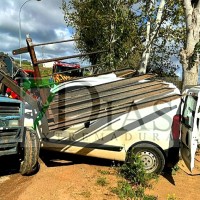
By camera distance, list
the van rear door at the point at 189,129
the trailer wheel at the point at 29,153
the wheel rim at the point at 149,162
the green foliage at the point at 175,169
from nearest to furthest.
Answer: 1. the van rear door at the point at 189,129
2. the trailer wheel at the point at 29,153
3. the wheel rim at the point at 149,162
4. the green foliage at the point at 175,169

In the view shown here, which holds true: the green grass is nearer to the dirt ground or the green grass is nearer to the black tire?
the dirt ground

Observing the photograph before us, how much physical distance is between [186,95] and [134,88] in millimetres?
1178

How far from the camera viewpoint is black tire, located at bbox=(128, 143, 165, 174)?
6797 millimetres

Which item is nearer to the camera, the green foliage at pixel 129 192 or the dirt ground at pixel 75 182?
the green foliage at pixel 129 192

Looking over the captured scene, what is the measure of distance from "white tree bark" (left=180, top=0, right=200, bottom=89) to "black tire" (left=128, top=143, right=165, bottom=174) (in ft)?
11.4

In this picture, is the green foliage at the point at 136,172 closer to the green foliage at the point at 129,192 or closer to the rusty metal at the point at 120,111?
the green foliage at the point at 129,192

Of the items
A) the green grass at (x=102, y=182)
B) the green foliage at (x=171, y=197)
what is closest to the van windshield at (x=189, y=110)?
the green foliage at (x=171, y=197)

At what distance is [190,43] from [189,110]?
3299mm

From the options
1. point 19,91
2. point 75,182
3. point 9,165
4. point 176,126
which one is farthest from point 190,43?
point 9,165

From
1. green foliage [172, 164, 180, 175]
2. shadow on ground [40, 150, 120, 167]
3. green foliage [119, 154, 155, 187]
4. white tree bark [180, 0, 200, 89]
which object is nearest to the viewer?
green foliage [119, 154, 155, 187]

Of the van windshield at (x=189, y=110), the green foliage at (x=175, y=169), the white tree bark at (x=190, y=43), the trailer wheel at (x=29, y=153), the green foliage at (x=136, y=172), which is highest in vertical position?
the white tree bark at (x=190, y=43)

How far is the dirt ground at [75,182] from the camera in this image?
18.7 ft

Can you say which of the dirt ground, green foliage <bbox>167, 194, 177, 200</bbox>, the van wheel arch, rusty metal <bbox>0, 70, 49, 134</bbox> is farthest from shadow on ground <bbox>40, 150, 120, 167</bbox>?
green foliage <bbox>167, 194, 177, 200</bbox>

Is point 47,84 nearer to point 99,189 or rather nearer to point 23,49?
point 23,49
